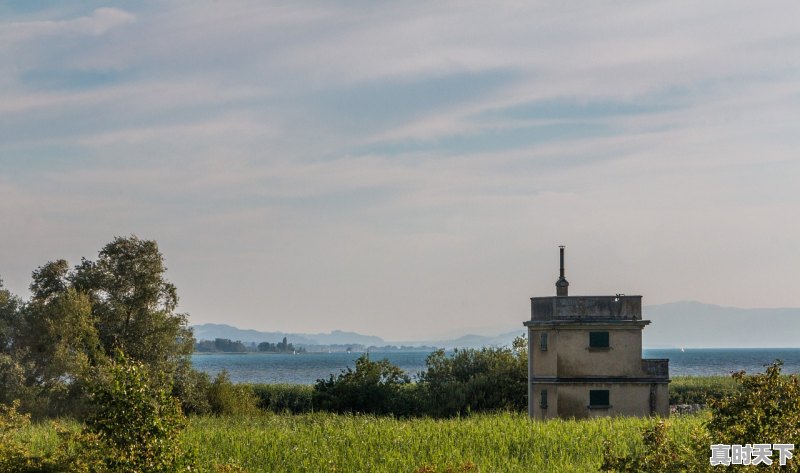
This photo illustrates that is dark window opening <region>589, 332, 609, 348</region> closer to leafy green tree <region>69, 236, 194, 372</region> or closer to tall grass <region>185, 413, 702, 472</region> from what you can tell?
tall grass <region>185, 413, 702, 472</region>

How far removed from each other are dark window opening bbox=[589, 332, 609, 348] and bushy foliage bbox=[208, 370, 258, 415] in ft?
64.9

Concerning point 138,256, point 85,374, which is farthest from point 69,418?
point 138,256

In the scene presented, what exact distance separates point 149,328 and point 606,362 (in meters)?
23.1

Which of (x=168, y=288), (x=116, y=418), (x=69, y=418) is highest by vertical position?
(x=168, y=288)

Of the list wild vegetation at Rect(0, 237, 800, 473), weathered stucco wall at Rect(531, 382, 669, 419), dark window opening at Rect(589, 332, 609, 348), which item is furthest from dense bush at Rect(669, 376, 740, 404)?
dark window opening at Rect(589, 332, 609, 348)

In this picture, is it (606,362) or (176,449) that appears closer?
(176,449)

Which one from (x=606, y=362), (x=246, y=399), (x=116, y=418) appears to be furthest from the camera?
(x=246, y=399)

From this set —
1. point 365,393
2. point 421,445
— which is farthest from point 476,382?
point 421,445

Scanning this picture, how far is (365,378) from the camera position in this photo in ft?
162

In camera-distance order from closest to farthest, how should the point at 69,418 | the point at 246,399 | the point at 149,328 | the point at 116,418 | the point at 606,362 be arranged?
the point at 116,418 < the point at 606,362 < the point at 69,418 < the point at 149,328 < the point at 246,399

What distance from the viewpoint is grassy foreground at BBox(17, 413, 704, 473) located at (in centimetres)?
2625

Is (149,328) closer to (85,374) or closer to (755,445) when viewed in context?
(85,374)

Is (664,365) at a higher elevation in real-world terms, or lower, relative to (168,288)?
lower

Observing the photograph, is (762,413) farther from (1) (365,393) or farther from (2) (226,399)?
A: (2) (226,399)
